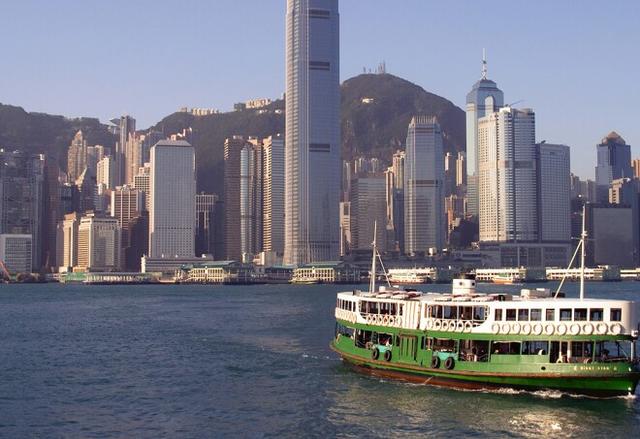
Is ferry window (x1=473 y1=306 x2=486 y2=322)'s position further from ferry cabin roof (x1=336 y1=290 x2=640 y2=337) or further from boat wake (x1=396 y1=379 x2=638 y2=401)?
boat wake (x1=396 y1=379 x2=638 y2=401)

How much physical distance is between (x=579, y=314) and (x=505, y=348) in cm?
400

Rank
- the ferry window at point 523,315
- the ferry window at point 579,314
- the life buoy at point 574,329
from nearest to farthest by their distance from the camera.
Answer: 1. the life buoy at point 574,329
2. the ferry window at point 579,314
3. the ferry window at point 523,315

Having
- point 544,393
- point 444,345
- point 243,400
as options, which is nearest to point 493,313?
point 444,345

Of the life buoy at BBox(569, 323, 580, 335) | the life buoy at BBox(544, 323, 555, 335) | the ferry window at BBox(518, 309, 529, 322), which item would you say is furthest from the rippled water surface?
the ferry window at BBox(518, 309, 529, 322)

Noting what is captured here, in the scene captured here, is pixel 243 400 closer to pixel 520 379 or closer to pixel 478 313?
pixel 478 313

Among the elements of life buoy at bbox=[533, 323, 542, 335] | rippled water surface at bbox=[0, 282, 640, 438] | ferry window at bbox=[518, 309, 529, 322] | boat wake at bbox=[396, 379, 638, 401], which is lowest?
rippled water surface at bbox=[0, 282, 640, 438]

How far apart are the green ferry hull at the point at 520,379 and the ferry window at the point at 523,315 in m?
2.62

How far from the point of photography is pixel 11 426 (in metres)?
41.8

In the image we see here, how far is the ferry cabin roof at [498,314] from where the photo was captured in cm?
4422

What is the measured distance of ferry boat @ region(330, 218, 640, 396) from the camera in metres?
44.2

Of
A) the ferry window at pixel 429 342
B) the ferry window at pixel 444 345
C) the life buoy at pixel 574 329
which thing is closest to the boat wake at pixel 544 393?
the ferry window at pixel 444 345

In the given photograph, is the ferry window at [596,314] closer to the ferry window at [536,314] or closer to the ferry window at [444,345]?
the ferry window at [536,314]

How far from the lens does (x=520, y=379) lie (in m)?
45.6

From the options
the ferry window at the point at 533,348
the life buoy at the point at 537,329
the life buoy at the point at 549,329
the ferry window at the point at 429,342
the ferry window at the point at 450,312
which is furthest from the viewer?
the ferry window at the point at 429,342
